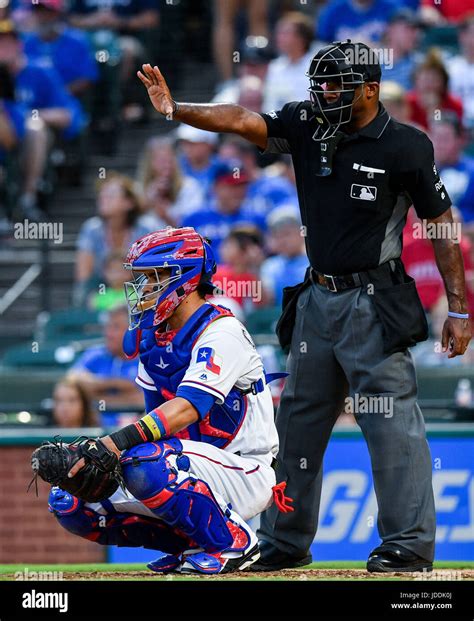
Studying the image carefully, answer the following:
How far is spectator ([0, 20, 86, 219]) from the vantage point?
40.7 ft

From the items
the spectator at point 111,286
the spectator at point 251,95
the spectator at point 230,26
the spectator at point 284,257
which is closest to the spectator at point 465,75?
the spectator at point 251,95

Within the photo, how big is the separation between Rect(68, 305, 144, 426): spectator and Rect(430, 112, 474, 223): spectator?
2721 millimetres

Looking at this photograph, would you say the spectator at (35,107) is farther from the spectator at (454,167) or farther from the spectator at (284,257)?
the spectator at (454,167)

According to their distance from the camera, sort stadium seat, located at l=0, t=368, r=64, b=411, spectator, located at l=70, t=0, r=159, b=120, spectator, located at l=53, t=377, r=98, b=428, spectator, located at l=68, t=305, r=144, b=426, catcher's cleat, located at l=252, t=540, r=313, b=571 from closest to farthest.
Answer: catcher's cleat, located at l=252, t=540, r=313, b=571, spectator, located at l=53, t=377, r=98, b=428, spectator, located at l=68, t=305, r=144, b=426, stadium seat, located at l=0, t=368, r=64, b=411, spectator, located at l=70, t=0, r=159, b=120

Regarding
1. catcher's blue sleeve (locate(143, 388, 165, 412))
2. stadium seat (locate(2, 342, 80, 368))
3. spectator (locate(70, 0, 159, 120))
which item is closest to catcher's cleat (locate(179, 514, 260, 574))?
catcher's blue sleeve (locate(143, 388, 165, 412))

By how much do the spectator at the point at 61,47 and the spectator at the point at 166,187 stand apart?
1928 millimetres

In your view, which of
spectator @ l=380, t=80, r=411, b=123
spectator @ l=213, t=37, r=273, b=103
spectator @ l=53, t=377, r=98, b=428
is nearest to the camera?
spectator @ l=53, t=377, r=98, b=428

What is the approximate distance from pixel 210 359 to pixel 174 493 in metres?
0.53

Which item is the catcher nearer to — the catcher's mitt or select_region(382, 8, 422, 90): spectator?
the catcher's mitt

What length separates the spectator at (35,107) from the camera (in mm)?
12406

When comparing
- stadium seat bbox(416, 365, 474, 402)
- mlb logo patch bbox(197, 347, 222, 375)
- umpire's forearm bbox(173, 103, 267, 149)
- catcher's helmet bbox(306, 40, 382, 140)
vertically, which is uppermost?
catcher's helmet bbox(306, 40, 382, 140)

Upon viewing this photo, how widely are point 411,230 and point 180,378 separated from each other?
4.51m

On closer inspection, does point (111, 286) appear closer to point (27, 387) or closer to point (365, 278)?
point (27, 387)
